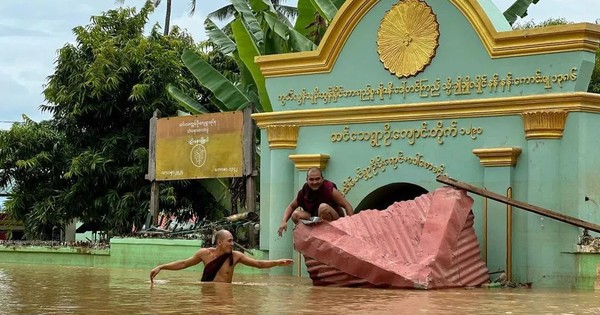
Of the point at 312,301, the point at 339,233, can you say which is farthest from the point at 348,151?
the point at 312,301

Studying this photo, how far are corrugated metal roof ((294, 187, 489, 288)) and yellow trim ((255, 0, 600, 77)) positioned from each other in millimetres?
2148

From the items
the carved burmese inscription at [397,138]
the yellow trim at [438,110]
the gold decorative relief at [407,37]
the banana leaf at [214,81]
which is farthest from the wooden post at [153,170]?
the gold decorative relief at [407,37]

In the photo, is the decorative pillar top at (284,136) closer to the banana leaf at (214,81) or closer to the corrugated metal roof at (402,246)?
the corrugated metal roof at (402,246)

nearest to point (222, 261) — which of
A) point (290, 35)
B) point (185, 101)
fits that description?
point (290, 35)

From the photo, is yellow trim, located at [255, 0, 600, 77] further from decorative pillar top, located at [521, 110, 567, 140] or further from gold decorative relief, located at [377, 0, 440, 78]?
decorative pillar top, located at [521, 110, 567, 140]

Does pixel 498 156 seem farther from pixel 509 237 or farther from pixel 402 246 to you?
pixel 402 246

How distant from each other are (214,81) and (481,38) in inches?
329

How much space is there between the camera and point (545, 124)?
573 inches

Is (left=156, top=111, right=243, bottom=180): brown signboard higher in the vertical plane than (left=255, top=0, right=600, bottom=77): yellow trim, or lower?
lower

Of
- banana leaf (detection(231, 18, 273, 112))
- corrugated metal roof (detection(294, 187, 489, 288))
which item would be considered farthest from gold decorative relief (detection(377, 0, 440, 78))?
banana leaf (detection(231, 18, 273, 112))

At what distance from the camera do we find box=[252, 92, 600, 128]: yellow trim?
14.4 meters

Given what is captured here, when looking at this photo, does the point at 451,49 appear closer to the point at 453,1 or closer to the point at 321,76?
the point at 453,1

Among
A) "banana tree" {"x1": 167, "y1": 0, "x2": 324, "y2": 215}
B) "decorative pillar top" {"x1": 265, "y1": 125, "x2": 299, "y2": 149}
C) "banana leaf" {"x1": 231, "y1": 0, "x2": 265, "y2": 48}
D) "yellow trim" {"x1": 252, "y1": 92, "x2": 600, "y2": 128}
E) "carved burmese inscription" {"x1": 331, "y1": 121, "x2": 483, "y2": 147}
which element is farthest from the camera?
"banana leaf" {"x1": 231, "y1": 0, "x2": 265, "y2": 48}

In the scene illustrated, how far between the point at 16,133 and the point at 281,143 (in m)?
11.5
